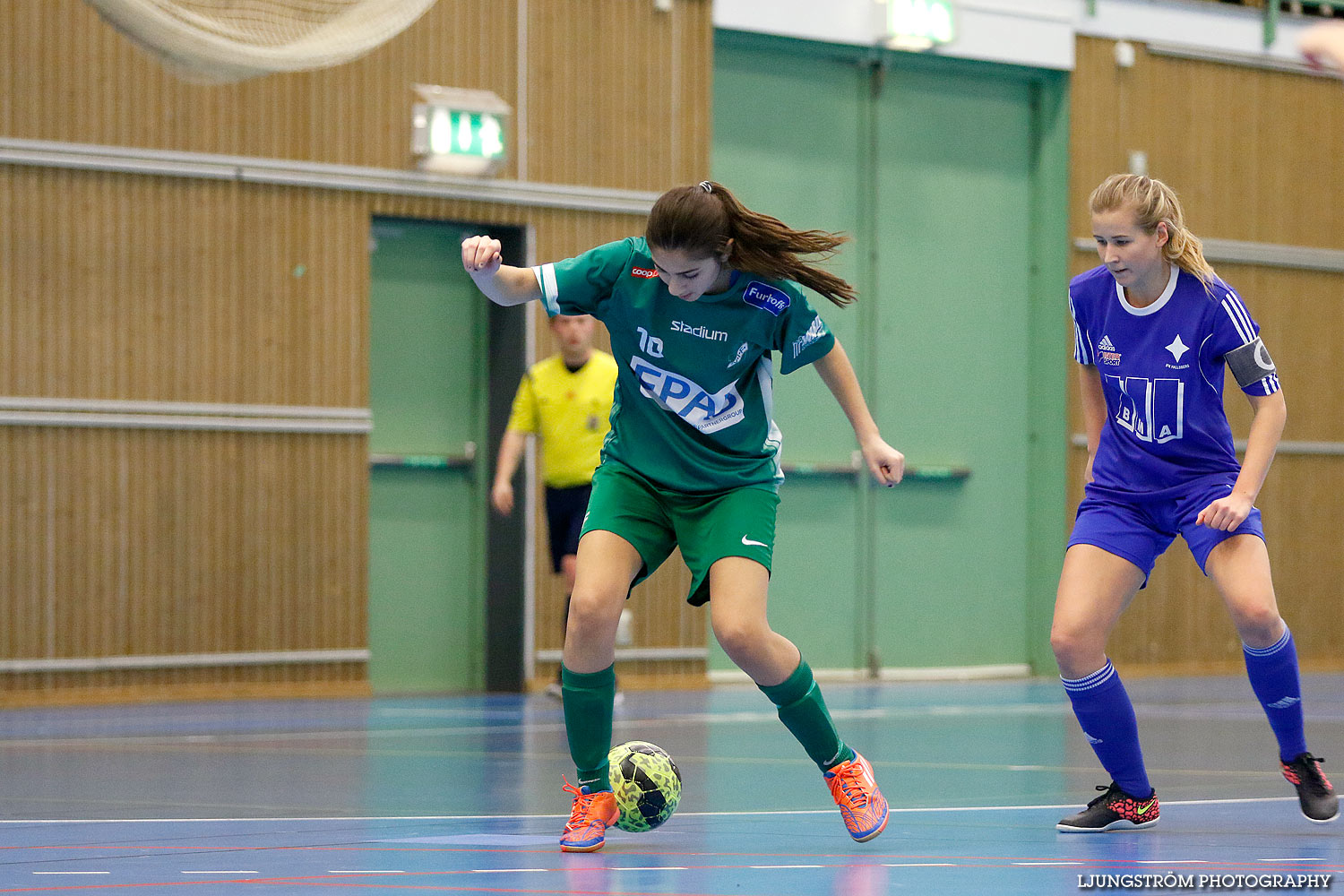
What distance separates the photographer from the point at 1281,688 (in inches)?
175

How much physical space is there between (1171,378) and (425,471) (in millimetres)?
7107

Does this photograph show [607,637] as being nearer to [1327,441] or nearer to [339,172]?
[339,172]

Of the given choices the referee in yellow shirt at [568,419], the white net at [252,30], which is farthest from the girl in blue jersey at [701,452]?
the referee in yellow shirt at [568,419]

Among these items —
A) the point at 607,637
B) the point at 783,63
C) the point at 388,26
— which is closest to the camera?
the point at 607,637

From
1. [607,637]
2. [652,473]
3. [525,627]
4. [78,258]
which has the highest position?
[78,258]

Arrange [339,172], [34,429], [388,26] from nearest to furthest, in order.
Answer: [388,26], [34,429], [339,172]

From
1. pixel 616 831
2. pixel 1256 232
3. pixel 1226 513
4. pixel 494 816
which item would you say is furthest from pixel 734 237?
pixel 1256 232

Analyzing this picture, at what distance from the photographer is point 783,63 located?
1196cm

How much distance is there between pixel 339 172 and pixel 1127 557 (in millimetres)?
6860

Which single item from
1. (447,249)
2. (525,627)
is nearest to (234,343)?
(447,249)

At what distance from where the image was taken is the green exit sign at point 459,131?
10258 mm

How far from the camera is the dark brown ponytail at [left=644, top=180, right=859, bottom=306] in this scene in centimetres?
386

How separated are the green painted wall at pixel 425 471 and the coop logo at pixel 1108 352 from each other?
6793 millimetres

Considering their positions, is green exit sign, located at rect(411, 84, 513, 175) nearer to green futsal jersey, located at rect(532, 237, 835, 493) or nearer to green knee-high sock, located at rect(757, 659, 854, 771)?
green futsal jersey, located at rect(532, 237, 835, 493)
